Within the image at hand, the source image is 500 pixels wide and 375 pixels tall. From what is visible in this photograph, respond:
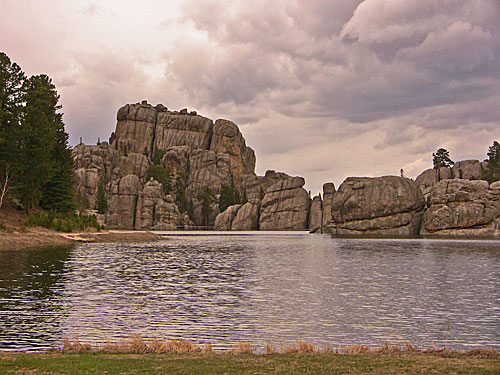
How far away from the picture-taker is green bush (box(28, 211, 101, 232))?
80.8 metres

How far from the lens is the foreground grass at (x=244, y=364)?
14.6 m

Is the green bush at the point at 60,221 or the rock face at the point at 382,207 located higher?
the rock face at the point at 382,207

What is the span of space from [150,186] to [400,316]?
565ft

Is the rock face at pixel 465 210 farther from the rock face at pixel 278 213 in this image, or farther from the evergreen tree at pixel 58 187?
the evergreen tree at pixel 58 187

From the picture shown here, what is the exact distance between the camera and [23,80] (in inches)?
3300

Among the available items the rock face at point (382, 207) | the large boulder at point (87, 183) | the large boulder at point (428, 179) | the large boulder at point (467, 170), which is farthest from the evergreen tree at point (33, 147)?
the large boulder at point (467, 170)

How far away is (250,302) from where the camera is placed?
3086 centimetres

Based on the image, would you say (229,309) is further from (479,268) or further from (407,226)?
(407,226)

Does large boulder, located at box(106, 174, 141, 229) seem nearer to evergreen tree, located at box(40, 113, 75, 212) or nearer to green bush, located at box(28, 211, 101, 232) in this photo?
evergreen tree, located at box(40, 113, 75, 212)

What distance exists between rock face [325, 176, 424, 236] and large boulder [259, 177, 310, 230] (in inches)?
1980

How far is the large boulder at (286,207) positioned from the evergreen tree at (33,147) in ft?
352

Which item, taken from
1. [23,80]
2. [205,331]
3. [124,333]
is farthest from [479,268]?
[23,80]

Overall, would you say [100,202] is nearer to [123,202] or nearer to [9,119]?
[123,202]

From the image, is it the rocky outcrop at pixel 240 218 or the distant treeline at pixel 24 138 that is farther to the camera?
the rocky outcrop at pixel 240 218
